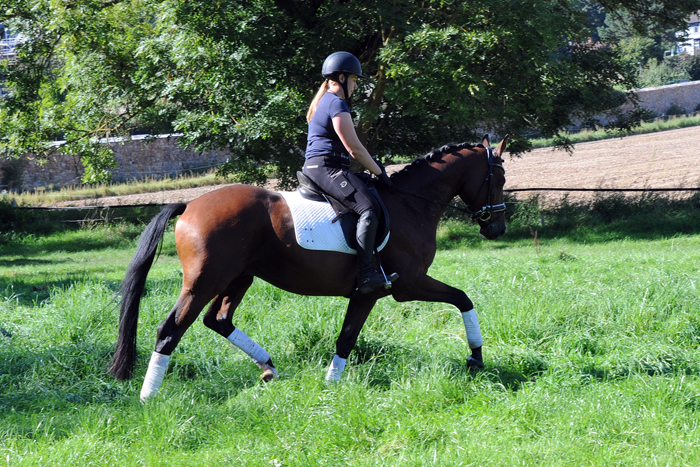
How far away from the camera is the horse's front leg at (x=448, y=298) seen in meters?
5.62

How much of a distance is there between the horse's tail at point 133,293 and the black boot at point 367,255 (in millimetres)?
1518

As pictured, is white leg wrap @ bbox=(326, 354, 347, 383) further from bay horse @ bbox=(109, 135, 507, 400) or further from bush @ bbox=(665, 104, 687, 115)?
bush @ bbox=(665, 104, 687, 115)

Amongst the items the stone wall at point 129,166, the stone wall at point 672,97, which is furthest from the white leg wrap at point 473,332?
the stone wall at point 672,97

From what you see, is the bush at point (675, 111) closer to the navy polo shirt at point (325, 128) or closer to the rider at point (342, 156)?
the rider at point (342, 156)

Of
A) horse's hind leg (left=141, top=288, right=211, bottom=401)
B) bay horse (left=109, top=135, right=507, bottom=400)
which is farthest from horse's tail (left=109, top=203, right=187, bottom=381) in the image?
horse's hind leg (left=141, top=288, right=211, bottom=401)

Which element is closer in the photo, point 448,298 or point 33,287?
point 448,298

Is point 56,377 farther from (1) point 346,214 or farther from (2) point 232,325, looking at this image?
(1) point 346,214

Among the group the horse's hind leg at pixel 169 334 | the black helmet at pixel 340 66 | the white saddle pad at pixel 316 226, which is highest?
the black helmet at pixel 340 66

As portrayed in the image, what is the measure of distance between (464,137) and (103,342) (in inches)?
527

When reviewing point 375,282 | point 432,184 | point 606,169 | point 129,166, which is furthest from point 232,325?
point 129,166

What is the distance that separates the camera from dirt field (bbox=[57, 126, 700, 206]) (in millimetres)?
22359

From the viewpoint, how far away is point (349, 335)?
550 cm

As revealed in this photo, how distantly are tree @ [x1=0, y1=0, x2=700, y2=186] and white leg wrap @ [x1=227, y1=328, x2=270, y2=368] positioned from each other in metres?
8.24

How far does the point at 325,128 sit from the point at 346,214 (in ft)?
2.46
